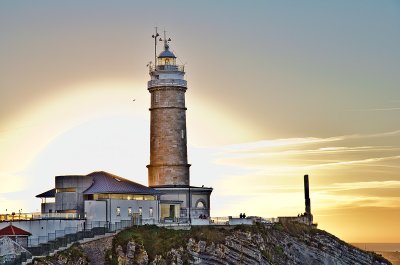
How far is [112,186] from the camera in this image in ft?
312

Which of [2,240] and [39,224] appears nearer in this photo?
[2,240]

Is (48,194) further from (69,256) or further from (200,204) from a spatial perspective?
(200,204)

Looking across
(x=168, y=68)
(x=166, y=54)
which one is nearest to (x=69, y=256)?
(x=168, y=68)

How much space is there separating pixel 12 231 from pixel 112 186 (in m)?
15.5

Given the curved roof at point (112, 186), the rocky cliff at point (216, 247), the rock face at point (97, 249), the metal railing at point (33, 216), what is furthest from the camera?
the curved roof at point (112, 186)

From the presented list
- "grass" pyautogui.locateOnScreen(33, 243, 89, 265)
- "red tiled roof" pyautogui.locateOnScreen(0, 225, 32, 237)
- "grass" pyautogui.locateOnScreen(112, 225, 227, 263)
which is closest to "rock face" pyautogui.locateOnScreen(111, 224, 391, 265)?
"grass" pyautogui.locateOnScreen(112, 225, 227, 263)

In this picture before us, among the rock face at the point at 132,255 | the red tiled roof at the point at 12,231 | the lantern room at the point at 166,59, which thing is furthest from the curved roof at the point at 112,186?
the lantern room at the point at 166,59

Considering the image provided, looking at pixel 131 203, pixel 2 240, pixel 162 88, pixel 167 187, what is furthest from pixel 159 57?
pixel 2 240

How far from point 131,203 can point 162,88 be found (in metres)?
18.8

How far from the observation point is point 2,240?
79.1 m

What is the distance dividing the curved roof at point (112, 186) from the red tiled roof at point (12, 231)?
1217 centimetres

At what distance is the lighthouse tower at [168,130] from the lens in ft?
354

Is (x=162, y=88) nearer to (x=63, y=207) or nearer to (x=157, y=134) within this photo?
(x=157, y=134)

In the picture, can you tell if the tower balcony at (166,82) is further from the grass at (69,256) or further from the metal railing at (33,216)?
the grass at (69,256)
